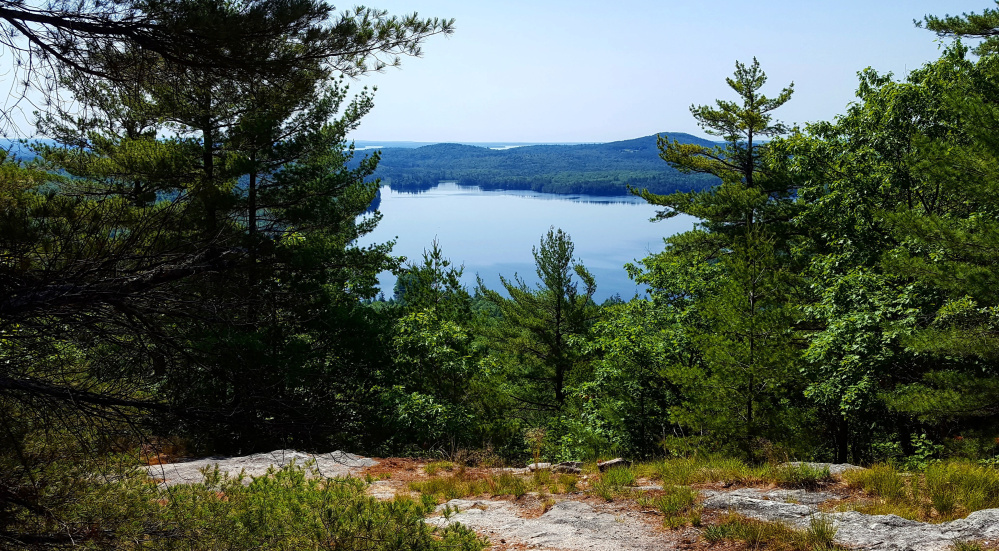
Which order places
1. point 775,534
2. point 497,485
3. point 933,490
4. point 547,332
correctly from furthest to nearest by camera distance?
1. point 547,332
2. point 497,485
3. point 933,490
4. point 775,534

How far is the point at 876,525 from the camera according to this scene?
4.99 metres

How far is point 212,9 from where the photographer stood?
3812mm

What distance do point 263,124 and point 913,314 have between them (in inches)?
547

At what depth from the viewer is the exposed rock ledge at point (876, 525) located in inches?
179

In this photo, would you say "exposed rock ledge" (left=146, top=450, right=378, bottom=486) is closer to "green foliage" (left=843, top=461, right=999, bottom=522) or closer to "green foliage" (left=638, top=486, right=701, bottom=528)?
"green foliage" (left=638, top=486, right=701, bottom=528)

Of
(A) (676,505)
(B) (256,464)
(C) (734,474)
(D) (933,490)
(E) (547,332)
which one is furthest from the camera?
(E) (547,332)

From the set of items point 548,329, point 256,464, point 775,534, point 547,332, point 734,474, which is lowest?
point 547,332

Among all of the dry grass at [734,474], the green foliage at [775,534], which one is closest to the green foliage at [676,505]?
the green foliage at [775,534]

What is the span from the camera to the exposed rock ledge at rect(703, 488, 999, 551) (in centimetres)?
454

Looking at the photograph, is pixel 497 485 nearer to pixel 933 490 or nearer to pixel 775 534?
pixel 775 534

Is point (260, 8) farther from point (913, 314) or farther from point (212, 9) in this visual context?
point (913, 314)

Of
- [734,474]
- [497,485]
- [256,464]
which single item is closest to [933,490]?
[734,474]

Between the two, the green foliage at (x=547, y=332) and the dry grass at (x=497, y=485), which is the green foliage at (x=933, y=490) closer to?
the dry grass at (x=497, y=485)

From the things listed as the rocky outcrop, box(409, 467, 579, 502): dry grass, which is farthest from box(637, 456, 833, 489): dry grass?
the rocky outcrop
